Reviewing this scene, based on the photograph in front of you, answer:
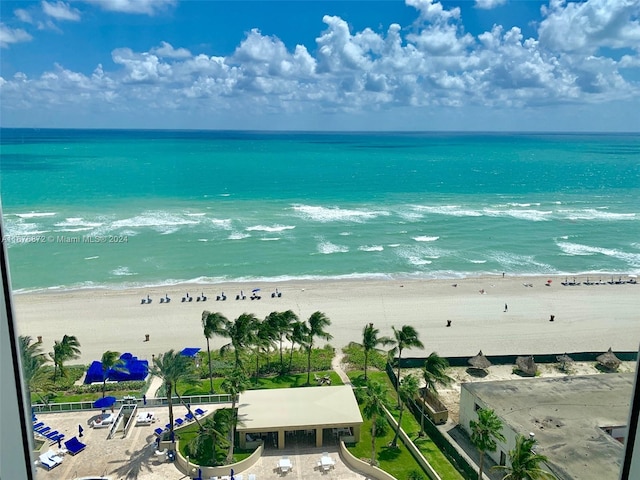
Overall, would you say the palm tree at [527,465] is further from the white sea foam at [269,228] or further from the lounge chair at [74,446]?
the white sea foam at [269,228]

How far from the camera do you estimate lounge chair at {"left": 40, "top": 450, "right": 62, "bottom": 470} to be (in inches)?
608

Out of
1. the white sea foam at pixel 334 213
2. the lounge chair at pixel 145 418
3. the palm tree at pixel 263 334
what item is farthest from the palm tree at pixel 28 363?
the white sea foam at pixel 334 213

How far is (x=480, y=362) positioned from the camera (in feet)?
77.6

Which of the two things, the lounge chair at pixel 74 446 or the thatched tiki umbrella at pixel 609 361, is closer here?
the lounge chair at pixel 74 446

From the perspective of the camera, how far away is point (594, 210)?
6538 cm

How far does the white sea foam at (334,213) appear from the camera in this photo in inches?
2287

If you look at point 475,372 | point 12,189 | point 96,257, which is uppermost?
point 12,189

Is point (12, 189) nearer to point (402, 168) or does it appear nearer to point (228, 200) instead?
point (228, 200)

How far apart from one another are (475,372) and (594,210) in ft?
168

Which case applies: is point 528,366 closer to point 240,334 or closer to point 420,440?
point 420,440

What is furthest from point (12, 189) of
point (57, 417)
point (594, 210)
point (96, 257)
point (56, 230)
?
point (594, 210)

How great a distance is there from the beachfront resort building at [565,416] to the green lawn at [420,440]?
174 cm

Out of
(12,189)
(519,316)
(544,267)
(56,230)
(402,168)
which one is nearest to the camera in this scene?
(519,316)

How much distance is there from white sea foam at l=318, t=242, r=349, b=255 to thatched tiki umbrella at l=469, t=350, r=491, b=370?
2237cm
